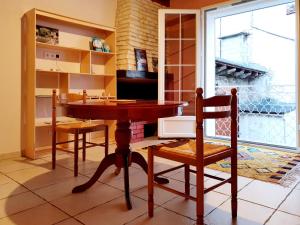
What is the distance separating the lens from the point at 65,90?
3293 mm

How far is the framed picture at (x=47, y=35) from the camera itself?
120 inches

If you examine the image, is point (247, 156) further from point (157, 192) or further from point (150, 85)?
point (150, 85)

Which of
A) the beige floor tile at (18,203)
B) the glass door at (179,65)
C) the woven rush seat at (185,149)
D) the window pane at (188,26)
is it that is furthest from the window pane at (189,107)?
the beige floor tile at (18,203)

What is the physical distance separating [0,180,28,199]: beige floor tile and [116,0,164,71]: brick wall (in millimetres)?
2376

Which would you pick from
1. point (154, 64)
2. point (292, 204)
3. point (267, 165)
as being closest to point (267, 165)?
point (267, 165)

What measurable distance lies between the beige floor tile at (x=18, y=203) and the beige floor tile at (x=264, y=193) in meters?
1.53

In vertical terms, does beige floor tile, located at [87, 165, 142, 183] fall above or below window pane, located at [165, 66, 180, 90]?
below

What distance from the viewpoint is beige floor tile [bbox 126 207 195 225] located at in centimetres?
146

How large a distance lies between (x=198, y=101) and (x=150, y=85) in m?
3.33

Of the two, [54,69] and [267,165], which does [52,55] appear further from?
[267,165]

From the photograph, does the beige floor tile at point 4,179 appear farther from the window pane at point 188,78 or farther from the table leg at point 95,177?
the window pane at point 188,78

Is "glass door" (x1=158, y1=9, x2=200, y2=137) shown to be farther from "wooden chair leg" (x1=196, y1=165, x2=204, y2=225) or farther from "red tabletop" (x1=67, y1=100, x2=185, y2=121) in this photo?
"wooden chair leg" (x1=196, y1=165, x2=204, y2=225)

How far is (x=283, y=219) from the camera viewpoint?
4.91 feet

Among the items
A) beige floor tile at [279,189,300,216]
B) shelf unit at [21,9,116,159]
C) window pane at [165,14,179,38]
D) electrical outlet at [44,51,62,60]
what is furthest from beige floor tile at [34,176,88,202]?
window pane at [165,14,179,38]
